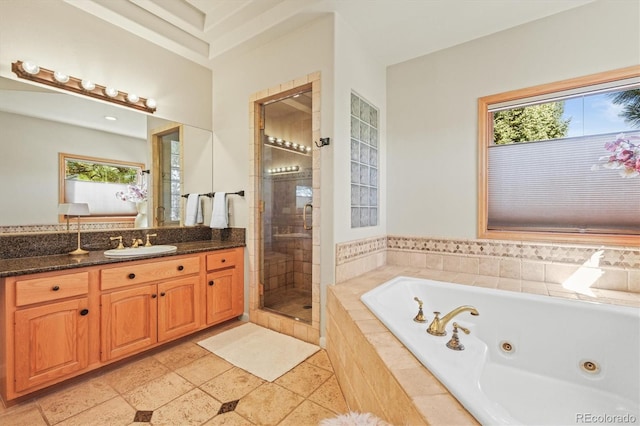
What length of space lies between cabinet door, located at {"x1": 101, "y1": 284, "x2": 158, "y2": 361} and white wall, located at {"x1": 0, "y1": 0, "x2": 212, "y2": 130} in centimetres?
168

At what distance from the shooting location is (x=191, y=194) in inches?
115

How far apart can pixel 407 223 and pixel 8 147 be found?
323cm

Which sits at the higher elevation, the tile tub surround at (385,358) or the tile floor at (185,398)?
the tile tub surround at (385,358)

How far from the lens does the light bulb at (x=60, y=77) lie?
6.71 feet

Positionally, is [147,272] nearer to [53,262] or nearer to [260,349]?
[53,262]

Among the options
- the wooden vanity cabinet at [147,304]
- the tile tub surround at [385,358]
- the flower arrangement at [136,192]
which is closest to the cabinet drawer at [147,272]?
the wooden vanity cabinet at [147,304]

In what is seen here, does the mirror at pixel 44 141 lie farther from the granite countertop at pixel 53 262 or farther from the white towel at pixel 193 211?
the white towel at pixel 193 211

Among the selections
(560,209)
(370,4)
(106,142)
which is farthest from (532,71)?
(106,142)

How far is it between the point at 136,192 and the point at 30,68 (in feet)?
3.50

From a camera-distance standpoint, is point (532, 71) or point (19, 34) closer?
point (19, 34)

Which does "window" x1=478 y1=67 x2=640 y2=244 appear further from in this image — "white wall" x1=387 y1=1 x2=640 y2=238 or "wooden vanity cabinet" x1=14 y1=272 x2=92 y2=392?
"wooden vanity cabinet" x1=14 y1=272 x2=92 y2=392

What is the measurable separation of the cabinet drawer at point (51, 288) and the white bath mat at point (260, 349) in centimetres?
102

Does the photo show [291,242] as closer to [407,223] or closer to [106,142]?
[407,223]

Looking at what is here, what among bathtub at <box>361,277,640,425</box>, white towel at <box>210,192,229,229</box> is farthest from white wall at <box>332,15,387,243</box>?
white towel at <box>210,192,229,229</box>
